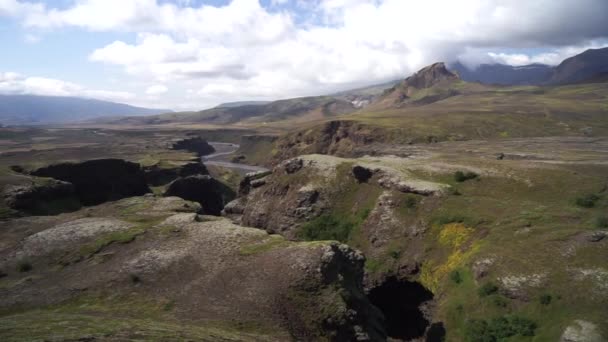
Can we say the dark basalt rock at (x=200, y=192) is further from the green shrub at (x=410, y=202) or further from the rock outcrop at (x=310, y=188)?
the green shrub at (x=410, y=202)

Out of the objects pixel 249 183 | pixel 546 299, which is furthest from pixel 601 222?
pixel 249 183

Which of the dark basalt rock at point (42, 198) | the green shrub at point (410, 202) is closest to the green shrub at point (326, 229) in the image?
the green shrub at point (410, 202)

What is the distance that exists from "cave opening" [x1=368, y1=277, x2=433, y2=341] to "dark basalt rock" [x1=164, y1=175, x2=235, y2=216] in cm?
7888

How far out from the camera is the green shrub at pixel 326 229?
281 feet

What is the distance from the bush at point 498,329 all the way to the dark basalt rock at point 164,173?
13704 cm

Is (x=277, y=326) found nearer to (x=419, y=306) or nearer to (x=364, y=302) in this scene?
(x=364, y=302)

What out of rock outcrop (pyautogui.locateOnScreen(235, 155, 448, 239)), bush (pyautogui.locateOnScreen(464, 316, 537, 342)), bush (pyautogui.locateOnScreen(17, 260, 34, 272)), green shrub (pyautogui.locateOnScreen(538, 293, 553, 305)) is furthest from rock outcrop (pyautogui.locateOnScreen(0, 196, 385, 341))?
rock outcrop (pyautogui.locateOnScreen(235, 155, 448, 239))

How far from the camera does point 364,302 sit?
4909 centimetres

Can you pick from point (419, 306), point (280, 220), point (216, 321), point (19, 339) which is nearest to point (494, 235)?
point (419, 306)

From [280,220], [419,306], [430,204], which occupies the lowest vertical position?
[419,306]

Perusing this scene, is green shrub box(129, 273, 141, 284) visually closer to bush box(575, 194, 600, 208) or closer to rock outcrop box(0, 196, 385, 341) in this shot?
rock outcrop box(0, 196, 385, 341)

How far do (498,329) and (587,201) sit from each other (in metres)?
35.3

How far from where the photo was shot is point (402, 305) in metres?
66.1

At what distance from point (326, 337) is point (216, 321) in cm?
1071
